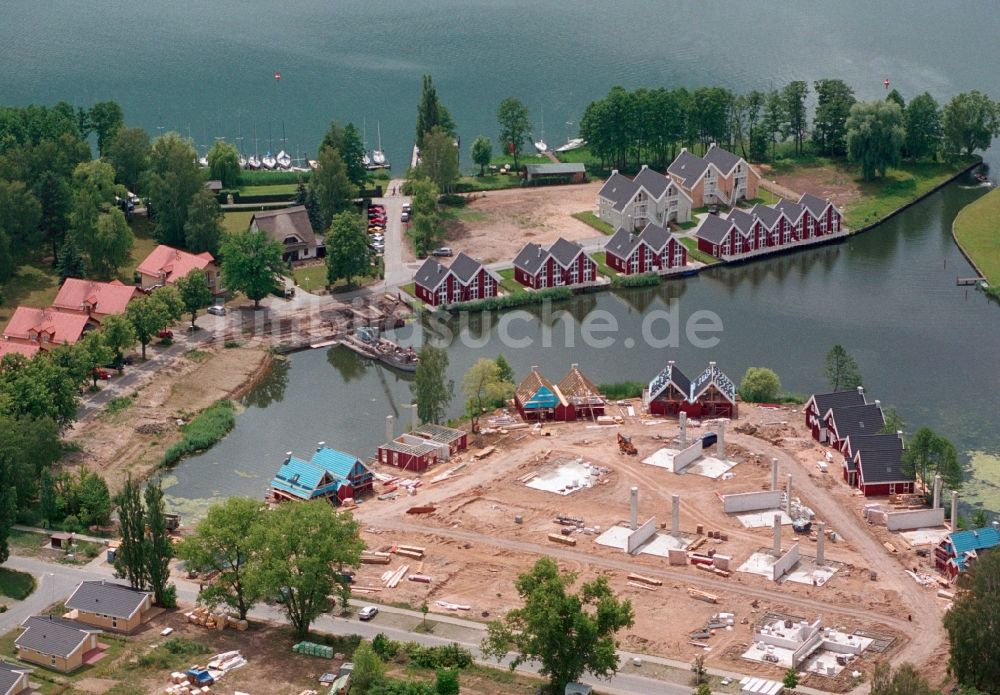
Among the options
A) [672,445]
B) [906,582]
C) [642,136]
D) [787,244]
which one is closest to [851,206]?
[787,244]

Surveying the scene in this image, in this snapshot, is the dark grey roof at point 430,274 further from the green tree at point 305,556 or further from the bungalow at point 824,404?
the green tree at point 305,556

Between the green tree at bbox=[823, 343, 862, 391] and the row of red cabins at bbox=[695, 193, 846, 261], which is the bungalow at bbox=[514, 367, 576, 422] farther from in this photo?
the row of red cabins at bbox=[695, 193, 846, 261]

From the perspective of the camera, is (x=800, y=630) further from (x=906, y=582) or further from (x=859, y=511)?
(x=859, y=511)

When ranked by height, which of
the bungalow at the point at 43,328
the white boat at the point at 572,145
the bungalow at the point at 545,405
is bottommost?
the bungalow at the point at 545,405

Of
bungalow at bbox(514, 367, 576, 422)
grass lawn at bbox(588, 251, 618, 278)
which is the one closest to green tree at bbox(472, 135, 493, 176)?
grass lawn at bbox(588, 251, 618, 278)

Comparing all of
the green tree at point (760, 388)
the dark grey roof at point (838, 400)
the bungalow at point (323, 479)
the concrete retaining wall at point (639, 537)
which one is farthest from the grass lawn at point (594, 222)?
the concrete retaining wall at point (639, 537)

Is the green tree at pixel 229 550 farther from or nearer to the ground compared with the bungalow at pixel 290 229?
nearer to the ground
